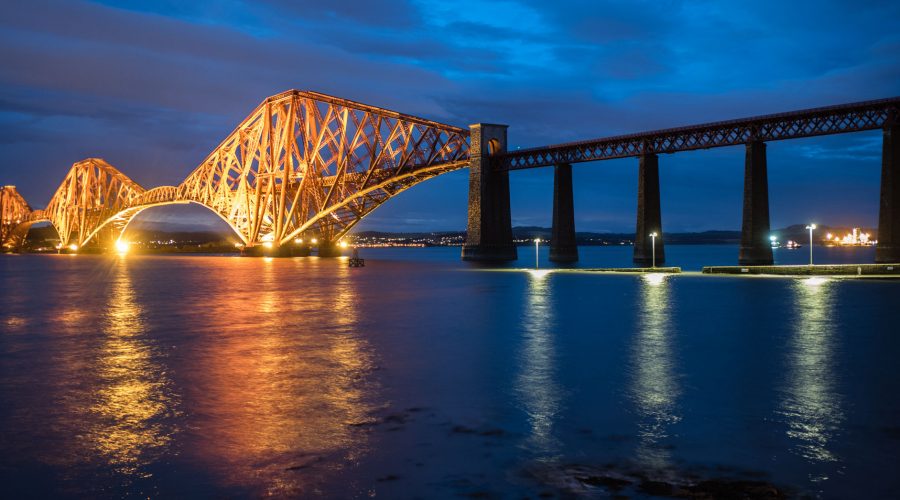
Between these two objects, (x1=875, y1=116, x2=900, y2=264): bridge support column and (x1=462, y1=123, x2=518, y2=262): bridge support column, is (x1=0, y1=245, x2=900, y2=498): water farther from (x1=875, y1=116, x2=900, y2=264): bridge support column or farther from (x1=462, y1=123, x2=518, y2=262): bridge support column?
(x1=462, y1=123, x2=518, y2=262): bridge support column

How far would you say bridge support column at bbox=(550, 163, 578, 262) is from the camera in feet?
260

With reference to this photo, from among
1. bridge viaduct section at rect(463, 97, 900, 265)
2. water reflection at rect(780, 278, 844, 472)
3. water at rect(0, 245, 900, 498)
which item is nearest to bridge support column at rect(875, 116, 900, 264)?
bridge viaduct section at rect(463, 97, 900, 265)

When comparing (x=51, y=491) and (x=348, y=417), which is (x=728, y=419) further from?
(x=51, y=491)

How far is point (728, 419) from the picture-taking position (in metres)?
9.89

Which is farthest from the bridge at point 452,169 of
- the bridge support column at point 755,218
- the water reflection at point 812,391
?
the water reflection at point 812,391

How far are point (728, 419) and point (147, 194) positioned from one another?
6023 inches

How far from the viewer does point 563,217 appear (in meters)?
80.2

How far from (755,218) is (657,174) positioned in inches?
612

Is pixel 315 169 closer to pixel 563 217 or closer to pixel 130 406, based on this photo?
pixel 563 217

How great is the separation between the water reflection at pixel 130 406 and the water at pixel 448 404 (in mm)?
51

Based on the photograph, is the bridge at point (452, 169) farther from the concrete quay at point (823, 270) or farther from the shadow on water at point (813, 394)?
the shadow on water at point (813, 394)

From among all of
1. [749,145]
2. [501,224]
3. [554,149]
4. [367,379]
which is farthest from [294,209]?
Answer: [367,379]

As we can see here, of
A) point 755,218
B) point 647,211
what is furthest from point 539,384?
point 647,211

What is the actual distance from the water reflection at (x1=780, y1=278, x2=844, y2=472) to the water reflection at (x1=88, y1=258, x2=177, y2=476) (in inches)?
315
